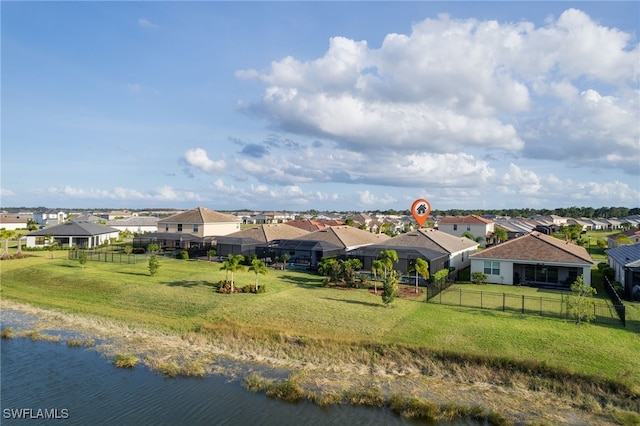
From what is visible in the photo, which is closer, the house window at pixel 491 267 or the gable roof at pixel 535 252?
the gable roof at pixel 535 252

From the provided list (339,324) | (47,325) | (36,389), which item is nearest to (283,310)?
(339,324)

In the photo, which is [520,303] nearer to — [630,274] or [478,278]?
[478,278]

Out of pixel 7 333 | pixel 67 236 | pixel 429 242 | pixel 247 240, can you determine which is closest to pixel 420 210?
pixel 429 242

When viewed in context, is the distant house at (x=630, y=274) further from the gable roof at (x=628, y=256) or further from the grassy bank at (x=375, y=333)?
the grassy bank at (x=375, y=333)

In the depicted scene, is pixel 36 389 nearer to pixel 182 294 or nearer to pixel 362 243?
pixel 182 294

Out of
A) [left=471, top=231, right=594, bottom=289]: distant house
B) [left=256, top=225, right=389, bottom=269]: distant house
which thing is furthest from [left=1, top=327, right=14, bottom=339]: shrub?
[left=471, top=231, right=594, bottom=289]: distant house

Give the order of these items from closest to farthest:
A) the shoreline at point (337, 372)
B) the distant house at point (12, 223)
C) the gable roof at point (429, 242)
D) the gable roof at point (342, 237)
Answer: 1. the shoreline at point (337, 372)
2. the gable roof at point (429, 242)
3. the gable roof at point (342, 237)
4. the distant house at point (12, 223)

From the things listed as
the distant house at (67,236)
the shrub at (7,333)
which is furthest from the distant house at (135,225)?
the shrub at (7,333)
